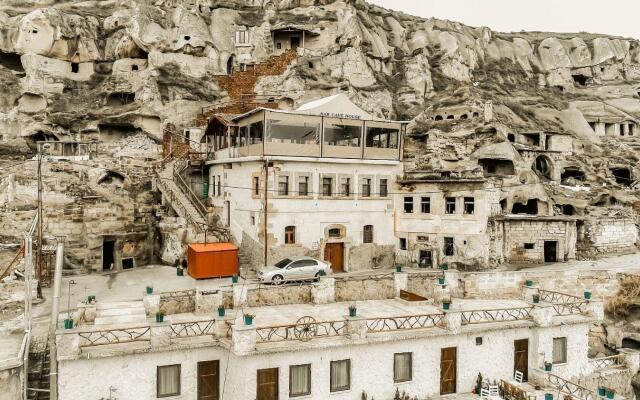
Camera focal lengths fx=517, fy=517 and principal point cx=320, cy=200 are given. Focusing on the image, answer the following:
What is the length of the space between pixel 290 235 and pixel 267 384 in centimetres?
1516

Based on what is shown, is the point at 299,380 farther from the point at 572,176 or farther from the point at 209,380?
the point at 572,176

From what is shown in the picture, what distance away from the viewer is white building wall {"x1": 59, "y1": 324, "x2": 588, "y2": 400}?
1803 cm

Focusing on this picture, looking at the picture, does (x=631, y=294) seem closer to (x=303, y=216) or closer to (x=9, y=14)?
(x=303, y=216)

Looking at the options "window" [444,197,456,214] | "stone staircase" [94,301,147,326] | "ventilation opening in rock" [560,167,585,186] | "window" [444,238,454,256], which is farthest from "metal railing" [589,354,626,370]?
"ventilation opening in rock" [560,167,585,186]

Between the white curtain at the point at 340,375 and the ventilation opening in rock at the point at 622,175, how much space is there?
148 ft

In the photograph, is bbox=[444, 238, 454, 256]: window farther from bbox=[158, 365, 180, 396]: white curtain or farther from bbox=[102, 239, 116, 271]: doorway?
bbox=[102, 239, 116, 271]: doorway

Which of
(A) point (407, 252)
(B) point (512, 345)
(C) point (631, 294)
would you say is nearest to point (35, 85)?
(A) point (407, 252)

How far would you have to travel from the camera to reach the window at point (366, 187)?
119ft

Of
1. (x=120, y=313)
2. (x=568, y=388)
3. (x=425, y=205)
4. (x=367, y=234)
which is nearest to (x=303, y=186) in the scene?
(x=367, y=234)

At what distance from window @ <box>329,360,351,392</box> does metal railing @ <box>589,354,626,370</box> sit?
14.6 metres

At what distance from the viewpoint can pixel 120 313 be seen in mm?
22781

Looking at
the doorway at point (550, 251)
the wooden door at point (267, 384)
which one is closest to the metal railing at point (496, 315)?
the wooden door at point (267, 384)

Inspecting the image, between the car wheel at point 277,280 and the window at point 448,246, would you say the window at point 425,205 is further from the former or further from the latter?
the car wheel at point 277,280

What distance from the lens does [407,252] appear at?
122 feet
